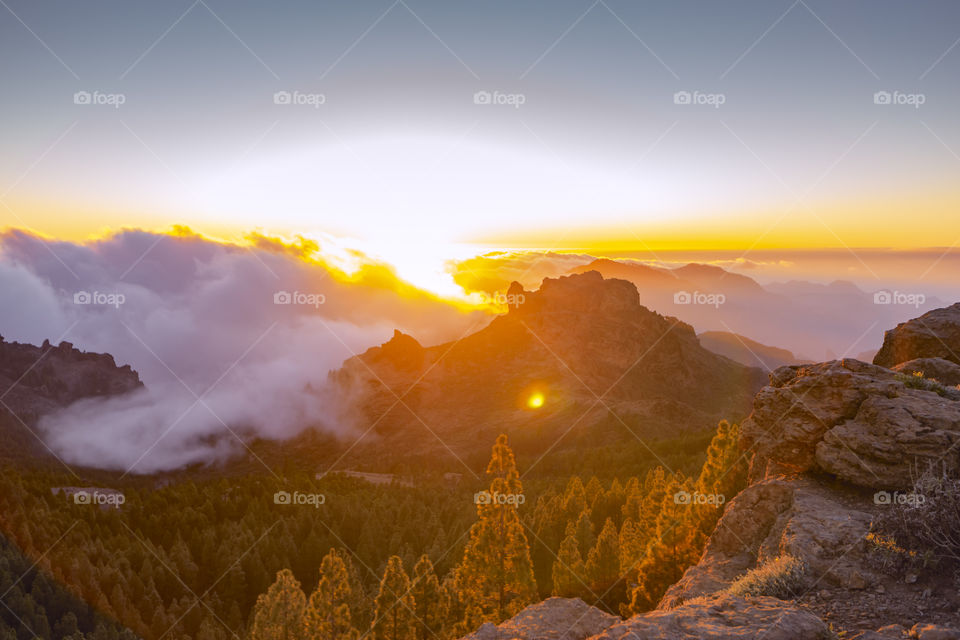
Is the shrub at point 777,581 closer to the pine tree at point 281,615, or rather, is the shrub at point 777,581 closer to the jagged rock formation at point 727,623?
the jagged rock formation at point 727,623

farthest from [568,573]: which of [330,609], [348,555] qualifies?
[348,555]

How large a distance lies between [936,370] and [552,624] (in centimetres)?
2038

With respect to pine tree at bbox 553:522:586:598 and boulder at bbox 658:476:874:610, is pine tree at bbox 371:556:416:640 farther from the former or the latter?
boulder at bbox 658:476:874:610

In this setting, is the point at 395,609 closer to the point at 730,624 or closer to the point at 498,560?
the point at 498,560

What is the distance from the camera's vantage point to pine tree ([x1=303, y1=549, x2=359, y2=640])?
35625 mm

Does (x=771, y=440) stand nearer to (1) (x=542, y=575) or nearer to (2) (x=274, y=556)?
(1) (x=542, y=575)

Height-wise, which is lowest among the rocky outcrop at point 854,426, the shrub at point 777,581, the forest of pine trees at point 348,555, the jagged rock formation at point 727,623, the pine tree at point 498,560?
the forest of pine trees at point 348,555

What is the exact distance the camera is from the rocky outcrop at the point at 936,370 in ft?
69.0

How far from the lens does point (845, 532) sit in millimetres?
12938

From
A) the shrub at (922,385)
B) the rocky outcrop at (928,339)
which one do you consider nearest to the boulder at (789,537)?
the shrub at (922,385)


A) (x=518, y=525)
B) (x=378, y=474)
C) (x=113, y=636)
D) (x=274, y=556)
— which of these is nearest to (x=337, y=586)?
(x=518, y=525)

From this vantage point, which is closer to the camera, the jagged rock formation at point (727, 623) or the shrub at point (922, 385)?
the jagged rock formation at point (727, 623)

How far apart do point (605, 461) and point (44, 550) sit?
117328 millimetres

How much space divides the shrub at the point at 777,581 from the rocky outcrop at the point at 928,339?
70.1 ft
